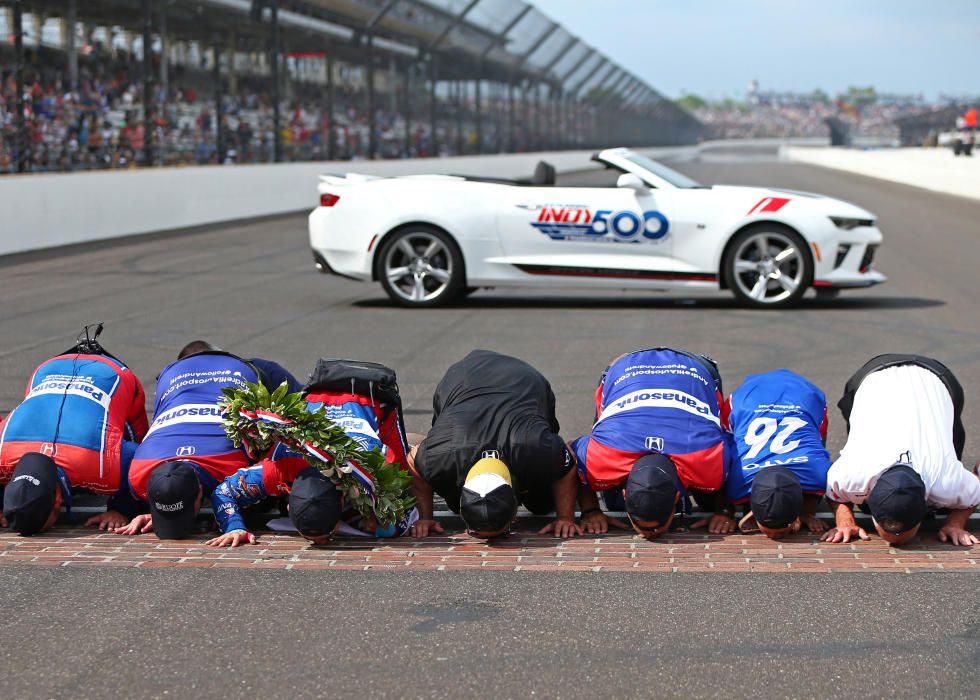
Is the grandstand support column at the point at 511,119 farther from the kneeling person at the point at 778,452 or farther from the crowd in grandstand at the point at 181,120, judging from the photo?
the kneeling person at the point at 778,452

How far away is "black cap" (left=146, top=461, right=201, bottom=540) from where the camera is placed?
5391 mm

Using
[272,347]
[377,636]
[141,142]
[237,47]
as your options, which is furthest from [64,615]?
[237,47]

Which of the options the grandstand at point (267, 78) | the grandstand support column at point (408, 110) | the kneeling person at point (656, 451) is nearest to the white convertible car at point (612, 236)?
the kneeling person at point (656, 451)

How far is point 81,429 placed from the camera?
19.0 feet

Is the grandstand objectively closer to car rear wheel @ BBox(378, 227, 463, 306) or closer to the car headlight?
car rear wheel @ BBox(378, 227, 463, 306)

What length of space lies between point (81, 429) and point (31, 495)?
43cm

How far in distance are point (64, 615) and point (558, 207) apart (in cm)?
797

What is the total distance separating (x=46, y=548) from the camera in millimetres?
5363

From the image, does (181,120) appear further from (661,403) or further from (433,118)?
(661,403)

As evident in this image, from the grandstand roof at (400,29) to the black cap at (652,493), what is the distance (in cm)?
1724

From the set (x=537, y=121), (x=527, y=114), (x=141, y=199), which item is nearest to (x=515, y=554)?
(x=141, y=199)

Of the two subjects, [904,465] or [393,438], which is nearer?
[904,465]

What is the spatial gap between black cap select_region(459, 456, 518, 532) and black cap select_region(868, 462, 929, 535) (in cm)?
134

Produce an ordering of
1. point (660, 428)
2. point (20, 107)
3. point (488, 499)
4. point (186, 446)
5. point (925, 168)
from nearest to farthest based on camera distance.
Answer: point (488, 499)
point (660, 428)
point (186, 446)
point (20, 107)
point (925, 168)
